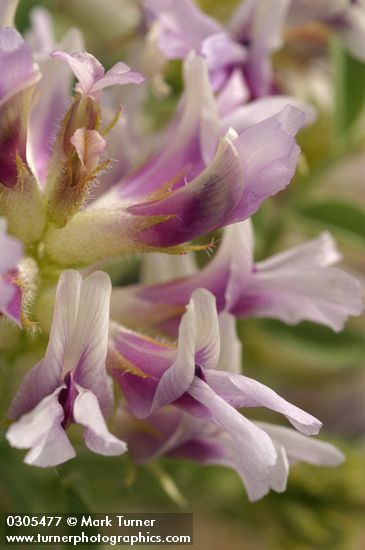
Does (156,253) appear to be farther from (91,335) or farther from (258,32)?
(258,32)

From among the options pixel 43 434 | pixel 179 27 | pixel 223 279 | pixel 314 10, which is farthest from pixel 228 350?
pixel 314 10

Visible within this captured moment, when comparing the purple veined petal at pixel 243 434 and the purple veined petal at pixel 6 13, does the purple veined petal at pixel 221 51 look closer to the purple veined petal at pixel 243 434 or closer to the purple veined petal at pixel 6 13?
the purple veined petal at pixel 6 13

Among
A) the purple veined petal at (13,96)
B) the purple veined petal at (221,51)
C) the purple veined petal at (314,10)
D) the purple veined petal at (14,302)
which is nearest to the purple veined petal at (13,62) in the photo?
the purple veined petal at (13,96)

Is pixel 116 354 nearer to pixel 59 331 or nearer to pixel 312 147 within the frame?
pixel 59 331

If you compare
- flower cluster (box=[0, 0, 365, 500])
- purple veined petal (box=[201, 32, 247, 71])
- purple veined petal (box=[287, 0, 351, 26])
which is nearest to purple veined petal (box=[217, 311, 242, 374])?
flower cluster (box=[0, 0, 365, 500])

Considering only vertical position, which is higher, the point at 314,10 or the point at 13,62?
the point at 13,62

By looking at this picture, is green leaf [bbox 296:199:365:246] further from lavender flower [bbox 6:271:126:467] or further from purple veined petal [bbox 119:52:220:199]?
lavender flower [bbox 6:271:126:467]

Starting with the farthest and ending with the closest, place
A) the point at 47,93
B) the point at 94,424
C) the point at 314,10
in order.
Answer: the point at 314,10 → the point at 47,93 → the point at 94,424
